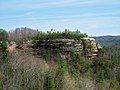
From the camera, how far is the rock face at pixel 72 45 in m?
90.4

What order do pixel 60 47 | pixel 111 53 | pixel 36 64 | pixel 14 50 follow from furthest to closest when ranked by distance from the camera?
pixel 111 53 → pixel 60 47 → pixel 14 50 → pixel 36 64

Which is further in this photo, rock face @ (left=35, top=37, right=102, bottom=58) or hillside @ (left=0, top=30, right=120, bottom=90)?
rock face @ (left=35, top=37, right=102, bottom=58)

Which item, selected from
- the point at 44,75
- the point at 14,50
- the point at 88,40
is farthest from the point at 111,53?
the point at 44,75

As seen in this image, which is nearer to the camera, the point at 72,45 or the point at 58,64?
the point at 58,64

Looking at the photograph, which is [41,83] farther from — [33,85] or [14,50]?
[14,50]

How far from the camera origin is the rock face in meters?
90.4

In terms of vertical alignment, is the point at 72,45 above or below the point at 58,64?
above

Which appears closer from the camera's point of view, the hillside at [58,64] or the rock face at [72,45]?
the hillside at [58,64]

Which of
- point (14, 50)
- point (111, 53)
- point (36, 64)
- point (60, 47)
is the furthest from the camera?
point (111, 53)

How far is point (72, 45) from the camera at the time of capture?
9119 centimetres

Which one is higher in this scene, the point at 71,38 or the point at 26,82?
the point at 71,38

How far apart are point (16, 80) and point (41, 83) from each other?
4.62 meters

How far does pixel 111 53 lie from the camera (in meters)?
106

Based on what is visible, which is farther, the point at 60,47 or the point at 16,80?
the point at 60,47
